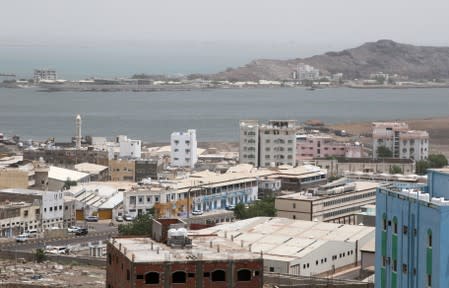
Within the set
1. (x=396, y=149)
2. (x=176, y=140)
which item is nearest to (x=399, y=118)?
(x=396, y=149)

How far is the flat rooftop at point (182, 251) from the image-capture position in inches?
530

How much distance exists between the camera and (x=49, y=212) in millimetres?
31250

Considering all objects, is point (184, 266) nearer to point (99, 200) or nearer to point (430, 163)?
point (99, 200)

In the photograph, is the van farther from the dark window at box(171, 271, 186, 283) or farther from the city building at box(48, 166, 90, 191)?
the dark window at box(171, 271, 186, 283)

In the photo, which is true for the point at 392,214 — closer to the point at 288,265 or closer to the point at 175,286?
the point at 175,286

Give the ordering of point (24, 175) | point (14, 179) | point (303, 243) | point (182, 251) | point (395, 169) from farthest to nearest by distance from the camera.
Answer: point (395, 169) < point (24, 175) < point (14, 179) < point (303, 243) < point (182, 251)

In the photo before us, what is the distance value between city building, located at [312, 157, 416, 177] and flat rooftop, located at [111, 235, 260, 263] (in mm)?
26537

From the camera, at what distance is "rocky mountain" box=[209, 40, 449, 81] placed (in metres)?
155

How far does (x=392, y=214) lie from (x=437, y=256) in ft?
2.70

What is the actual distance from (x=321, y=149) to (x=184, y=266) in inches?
1358

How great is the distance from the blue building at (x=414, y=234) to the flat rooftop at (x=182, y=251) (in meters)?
1.43

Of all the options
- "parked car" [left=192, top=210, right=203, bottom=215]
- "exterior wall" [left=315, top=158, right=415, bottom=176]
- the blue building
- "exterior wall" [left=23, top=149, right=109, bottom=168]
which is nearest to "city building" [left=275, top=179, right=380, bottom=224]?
"parked car" [left=192, top=210, right=203, bottom=215]

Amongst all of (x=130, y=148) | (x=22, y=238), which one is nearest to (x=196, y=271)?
(x=22, y=238)

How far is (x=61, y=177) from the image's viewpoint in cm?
3694
